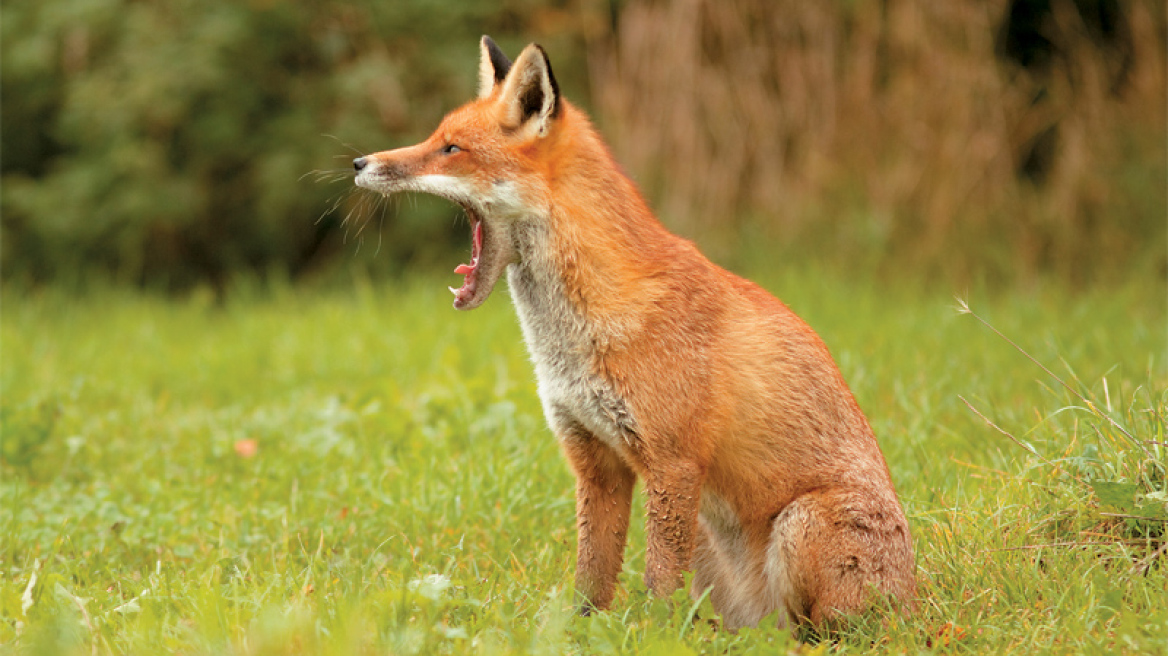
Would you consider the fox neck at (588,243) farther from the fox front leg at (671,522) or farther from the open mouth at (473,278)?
the fox front leg at (671,522)

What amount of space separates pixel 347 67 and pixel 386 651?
27.9 ft

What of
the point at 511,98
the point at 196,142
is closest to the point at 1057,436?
the point at 511,98

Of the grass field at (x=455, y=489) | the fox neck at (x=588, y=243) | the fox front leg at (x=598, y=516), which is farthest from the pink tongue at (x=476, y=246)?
the grass field at (x=455, y=489)

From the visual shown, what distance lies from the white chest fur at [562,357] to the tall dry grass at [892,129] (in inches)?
237

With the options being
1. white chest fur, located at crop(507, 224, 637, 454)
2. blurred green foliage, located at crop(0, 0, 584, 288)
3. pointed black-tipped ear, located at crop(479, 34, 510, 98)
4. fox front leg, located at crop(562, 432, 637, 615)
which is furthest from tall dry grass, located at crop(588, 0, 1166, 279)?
white chest fur, located at crop(507, 224, 637, 454)

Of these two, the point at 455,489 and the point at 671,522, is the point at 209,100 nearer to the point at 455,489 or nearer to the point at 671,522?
the point at 455,489

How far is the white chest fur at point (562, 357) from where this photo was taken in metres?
3.60

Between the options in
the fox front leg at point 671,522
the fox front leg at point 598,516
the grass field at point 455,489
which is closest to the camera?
the grass field at point 455,489

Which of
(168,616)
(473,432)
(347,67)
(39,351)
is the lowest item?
(39,351)

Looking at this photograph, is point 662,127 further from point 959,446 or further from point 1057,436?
Result: point 1057,436

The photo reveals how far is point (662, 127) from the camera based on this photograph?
9883 millimetres

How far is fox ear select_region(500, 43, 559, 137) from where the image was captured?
11.9ft

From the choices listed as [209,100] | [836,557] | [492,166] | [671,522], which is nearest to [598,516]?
[671,522]

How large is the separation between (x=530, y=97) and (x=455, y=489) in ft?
6.01
